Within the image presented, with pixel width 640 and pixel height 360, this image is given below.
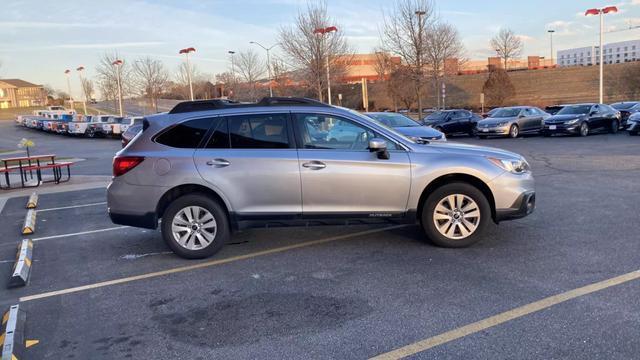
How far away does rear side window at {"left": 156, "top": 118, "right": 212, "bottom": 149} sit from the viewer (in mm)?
6016

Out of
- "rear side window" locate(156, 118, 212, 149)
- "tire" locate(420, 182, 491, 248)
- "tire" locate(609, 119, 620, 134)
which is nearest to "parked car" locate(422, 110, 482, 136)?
"tire" locate(609, 119, 620, 134)

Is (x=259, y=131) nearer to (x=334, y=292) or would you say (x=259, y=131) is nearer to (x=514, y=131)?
(x=334, y=292)

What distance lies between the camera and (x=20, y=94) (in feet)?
416

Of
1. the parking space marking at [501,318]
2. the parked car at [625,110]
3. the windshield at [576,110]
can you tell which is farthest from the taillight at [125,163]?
the parked car at [625,110]

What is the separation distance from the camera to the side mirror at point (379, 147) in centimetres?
577

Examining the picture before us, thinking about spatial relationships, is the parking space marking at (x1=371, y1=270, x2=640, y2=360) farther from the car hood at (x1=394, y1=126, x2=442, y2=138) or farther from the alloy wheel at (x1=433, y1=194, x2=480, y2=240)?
the car hood at (x1=394, y1=126, x2=442, y2=138)

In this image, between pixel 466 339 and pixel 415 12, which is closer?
pixel 466 339

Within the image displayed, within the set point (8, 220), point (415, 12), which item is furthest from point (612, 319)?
point (415, 12)

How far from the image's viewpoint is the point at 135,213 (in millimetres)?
6027

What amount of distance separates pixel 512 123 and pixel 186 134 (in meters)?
19.9

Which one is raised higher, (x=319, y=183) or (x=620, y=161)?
(x=319, y=183)

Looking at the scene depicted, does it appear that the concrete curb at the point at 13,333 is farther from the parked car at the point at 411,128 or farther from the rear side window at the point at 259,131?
the parked car at the point at 411,128

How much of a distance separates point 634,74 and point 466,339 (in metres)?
50.3

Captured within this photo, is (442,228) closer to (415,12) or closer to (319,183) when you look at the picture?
(319,183)
